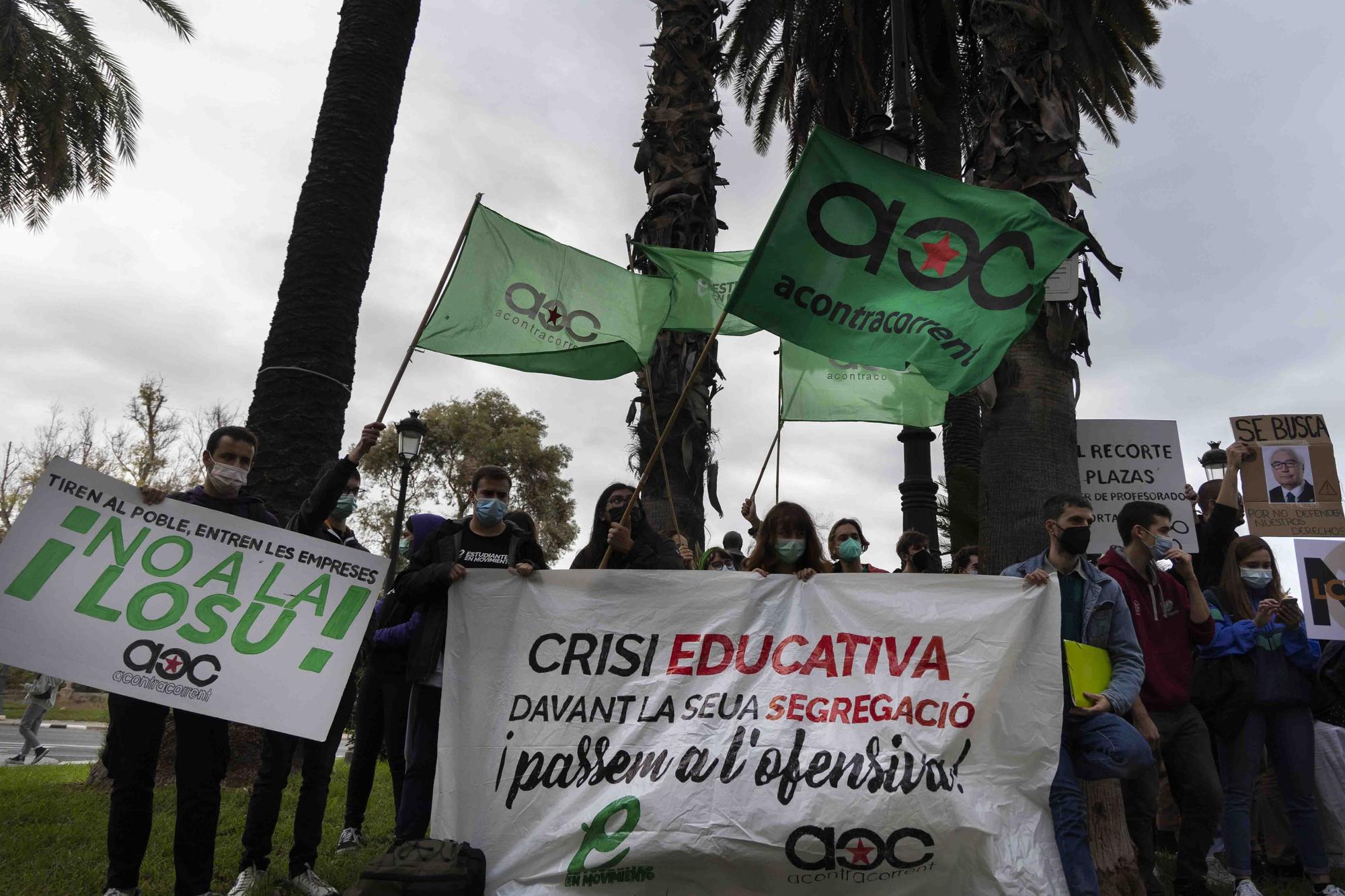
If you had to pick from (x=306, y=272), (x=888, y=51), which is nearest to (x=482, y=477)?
(x=306, y=272)

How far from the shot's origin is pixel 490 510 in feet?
13.7

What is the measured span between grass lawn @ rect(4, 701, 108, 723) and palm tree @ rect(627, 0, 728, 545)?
2386 cm

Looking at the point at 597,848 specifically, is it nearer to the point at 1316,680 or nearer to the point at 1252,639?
the point at 1252,639

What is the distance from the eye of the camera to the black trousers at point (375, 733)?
4578 millimetres

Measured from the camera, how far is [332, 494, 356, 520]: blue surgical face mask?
15.0 ft

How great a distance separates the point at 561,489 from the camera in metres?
33.1

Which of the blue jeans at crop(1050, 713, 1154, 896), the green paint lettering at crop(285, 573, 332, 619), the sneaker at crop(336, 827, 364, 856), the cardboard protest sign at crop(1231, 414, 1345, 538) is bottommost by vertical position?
the sneaker at crop(336, 827, 364, 856)

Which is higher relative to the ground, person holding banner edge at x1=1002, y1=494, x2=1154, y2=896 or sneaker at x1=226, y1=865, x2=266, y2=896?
person holding banner edge at x1=1002, y1=494, x2=1154, y2=896

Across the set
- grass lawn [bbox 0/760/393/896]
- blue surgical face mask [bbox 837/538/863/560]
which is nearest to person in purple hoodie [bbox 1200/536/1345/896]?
blue surgical face mask [bbox 837/538/863/560]

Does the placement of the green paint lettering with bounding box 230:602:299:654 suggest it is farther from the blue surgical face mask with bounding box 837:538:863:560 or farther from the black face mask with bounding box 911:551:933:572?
the black face mask with bounding box 911:551:933:572

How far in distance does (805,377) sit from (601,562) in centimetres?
364

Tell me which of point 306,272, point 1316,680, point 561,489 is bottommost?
point 1316,680

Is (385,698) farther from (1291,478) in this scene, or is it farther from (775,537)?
(1291,478)

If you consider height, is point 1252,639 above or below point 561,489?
below
